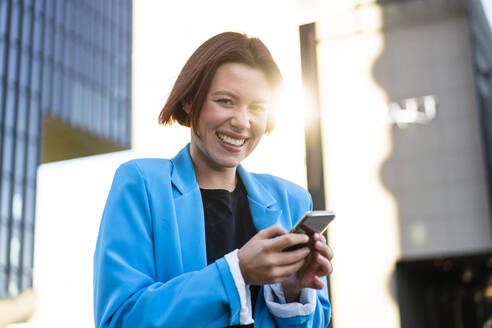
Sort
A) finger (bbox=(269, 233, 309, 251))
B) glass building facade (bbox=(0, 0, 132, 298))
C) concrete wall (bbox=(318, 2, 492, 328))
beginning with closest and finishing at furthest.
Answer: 1. finger (bbox=(269, 233, 309, 251))
2. concrete wall (bbox=(318, 2, 492, 328))
3. glass building facade (bbox=(0, 0, 132, 298))

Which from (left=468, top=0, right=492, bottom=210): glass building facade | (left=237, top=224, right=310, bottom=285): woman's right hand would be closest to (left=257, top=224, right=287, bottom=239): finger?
(left=237, top=224, right=310, bottom=285): woman's right hand

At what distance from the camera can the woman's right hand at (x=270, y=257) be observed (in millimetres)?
961

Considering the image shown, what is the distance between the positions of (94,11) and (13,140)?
→ 8.72m

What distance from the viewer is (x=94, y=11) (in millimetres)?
32344

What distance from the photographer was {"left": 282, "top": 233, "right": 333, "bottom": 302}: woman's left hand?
1.03m

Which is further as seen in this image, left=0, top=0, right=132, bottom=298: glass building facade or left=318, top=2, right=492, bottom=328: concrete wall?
left=0, top=0, right=132, bottom=298: glass building facade

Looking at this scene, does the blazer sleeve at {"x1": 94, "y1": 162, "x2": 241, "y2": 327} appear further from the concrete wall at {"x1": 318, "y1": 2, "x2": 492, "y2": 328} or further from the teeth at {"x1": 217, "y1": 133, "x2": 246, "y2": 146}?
the concrete wall at {"x1": 318, "y1": 2, "x2": 492, "y2": 328}

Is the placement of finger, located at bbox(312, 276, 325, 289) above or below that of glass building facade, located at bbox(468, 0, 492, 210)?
below

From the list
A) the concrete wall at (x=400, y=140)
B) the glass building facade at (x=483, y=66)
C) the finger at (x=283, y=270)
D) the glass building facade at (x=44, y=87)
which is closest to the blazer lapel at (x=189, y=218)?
the finger at (x=283, y=270)

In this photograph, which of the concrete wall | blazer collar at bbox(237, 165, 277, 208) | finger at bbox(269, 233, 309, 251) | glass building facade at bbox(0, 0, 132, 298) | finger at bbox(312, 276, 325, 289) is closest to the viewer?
finger at bbox(269, 233, 309, 251)

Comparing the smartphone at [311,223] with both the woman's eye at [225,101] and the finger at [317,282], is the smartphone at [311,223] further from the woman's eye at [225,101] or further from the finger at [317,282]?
the woman's eye at [225,101]

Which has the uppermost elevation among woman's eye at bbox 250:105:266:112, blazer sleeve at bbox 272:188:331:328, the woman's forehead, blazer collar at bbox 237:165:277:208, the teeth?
the woman's forehead

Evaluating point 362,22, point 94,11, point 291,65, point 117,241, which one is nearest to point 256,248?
point 117,241

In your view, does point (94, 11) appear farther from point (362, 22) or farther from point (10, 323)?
point (362, 22)
